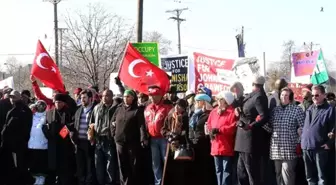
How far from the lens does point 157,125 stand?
438 inches

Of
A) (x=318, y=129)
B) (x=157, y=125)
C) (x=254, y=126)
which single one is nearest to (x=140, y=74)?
(x=157, y=125)

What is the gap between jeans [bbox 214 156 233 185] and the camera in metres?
10.5

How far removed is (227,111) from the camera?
10.5 m

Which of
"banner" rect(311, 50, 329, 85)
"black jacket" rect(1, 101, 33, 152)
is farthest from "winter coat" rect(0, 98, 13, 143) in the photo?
"banner" rect(311, 50, 329, 85)

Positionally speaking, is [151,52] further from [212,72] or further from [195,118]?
[195,118]

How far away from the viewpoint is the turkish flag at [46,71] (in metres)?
13.3

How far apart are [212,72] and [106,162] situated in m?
3.34

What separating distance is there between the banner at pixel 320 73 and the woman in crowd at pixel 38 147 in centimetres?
700

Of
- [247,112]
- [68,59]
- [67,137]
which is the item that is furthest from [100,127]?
[68,59]

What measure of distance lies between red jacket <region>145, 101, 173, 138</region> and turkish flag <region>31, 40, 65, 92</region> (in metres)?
2.80

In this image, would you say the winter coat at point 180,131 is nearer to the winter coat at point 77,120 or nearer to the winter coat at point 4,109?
the winter coat at point 77,120

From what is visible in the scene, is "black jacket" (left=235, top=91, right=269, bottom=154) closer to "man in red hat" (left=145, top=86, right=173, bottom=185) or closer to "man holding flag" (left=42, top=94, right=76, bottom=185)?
"man in red hat" (left=145, top=86, right=173, bottom=185)

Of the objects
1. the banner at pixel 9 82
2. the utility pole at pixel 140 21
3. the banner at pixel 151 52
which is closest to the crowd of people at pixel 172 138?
the banner at pixel 151 52

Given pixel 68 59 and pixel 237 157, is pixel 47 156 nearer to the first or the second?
pixel 237 157
